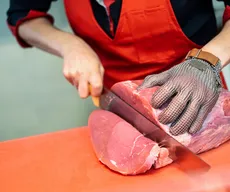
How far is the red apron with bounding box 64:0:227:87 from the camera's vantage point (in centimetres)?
124

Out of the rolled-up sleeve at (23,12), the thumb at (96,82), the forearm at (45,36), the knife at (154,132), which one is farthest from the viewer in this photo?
the rolled-up sleeve at (23,12)

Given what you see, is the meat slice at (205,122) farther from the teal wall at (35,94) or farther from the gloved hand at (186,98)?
the teal wall at (35,94)

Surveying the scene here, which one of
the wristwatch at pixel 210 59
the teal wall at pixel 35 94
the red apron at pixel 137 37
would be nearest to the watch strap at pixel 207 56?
the wristwatch at pixel 210 59

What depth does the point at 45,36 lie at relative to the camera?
4.28ft

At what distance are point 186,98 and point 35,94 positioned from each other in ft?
3.58

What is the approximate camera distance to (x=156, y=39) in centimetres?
128

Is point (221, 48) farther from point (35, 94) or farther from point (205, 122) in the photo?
point (35, 94)

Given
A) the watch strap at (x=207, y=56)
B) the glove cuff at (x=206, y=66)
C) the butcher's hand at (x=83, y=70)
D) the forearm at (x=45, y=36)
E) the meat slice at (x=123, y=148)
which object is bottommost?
the meat slice at (x=123, y=148)

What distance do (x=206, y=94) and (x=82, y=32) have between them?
529mm

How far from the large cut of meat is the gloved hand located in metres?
0.03

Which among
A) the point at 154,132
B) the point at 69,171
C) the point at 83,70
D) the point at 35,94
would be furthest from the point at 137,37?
the point at 35,94

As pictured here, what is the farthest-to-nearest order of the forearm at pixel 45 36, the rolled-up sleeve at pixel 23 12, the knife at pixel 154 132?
the rolled-up sleeve at pixel 23 12 → the forearm at pixel 45 36 → the knife at pixel 154 132

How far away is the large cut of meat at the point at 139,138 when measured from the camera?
0.98m

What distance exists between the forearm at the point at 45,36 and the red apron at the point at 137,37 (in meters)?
0.09
